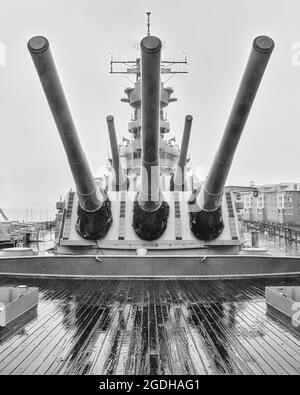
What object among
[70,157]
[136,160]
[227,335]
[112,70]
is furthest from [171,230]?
[112,70]

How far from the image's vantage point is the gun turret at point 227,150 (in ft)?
12.4

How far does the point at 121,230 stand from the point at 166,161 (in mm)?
6747

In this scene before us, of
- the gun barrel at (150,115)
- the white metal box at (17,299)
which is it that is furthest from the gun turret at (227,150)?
the white metal box at (17,299)

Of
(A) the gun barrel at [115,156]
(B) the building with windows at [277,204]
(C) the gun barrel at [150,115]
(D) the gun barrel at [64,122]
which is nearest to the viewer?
(C) the gun barrel at [150,115]

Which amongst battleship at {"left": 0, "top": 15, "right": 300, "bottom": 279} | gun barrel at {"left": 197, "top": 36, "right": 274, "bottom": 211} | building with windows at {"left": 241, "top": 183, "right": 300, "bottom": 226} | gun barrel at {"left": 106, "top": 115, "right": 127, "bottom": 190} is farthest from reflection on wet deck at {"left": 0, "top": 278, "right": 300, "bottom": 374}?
building with windows at {"left": 241, "top": 183, "right": 300, "bottom": 226}

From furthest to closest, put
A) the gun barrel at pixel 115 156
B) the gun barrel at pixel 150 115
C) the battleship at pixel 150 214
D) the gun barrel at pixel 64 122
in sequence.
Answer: the gun barrel at pixel 115 156
the battleship at pixel 150 214
the gun barrel at pixel 64 122
the gun barrel at pixel 150 115

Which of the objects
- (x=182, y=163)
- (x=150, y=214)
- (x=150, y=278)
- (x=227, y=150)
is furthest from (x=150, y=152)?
(x=182, y=163)

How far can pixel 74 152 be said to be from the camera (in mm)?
4766

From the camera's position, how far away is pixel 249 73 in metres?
3.90

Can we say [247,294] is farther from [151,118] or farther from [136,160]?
[136,160]

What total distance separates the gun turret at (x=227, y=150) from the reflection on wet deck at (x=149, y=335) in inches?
60.7

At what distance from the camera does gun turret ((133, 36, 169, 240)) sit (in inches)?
135

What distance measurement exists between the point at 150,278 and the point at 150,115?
256cm

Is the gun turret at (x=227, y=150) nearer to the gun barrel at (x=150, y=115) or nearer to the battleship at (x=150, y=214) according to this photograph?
the battleship at (x=150, y=214)
